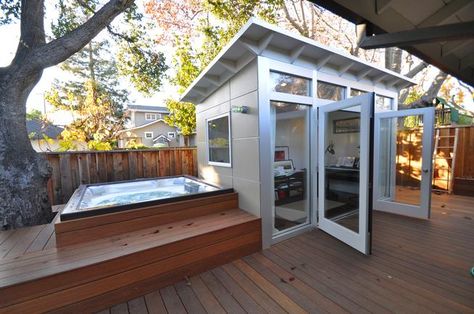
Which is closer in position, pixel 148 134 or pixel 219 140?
pixel 219 140

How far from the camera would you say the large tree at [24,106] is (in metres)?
2.99

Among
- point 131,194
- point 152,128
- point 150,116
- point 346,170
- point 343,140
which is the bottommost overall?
point 131,194

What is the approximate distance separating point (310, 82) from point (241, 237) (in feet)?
8.13

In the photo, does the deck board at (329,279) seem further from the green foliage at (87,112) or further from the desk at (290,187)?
the green foliage at (87,112)

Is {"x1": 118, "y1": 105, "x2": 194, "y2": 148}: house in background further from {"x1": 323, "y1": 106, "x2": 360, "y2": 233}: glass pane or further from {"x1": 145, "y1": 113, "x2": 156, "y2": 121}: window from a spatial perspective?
{"x1": 323, "y1": 106, "x2": 360, "y2": 233}: glass pane

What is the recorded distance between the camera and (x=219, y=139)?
401cm

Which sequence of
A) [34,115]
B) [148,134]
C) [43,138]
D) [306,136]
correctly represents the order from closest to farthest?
1. [306,136]
2. [43,138]
3. [34,115]
4. [148,134]

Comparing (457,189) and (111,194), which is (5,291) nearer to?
(111,194)

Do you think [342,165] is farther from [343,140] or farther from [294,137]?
[294,137]

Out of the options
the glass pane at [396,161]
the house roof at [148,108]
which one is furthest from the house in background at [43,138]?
the glass pane at [396,161]

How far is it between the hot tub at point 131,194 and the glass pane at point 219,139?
0.56 meters

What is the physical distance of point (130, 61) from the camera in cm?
568

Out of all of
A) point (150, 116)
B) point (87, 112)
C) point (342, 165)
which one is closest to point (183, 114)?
point (87, 112)

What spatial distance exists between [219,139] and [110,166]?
262cm
